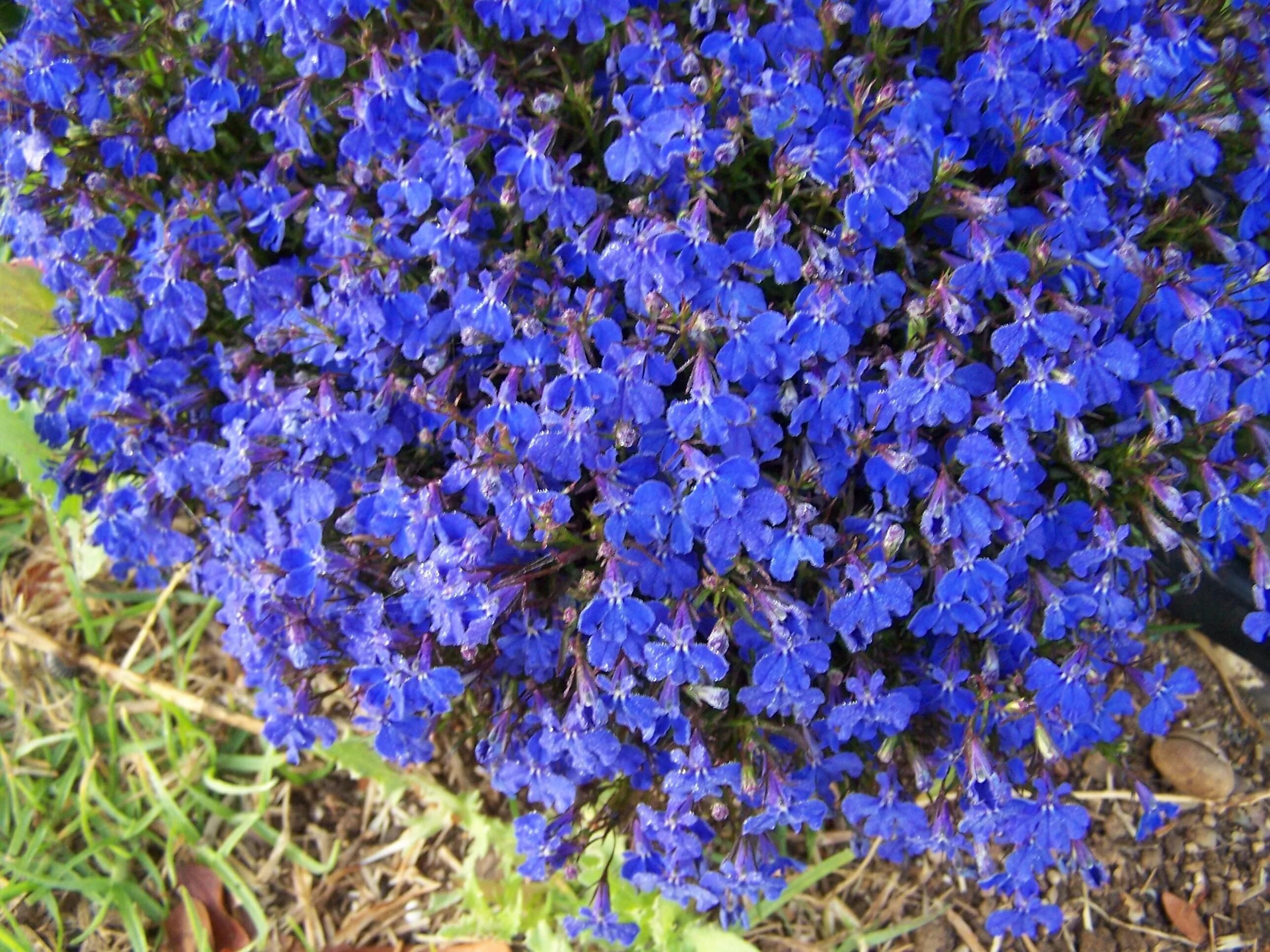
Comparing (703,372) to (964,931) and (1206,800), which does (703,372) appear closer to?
(964,931)

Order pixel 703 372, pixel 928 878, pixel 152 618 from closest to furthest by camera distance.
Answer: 1. pixel 703 372
2. pixel 928 878
3. pixel 152 618

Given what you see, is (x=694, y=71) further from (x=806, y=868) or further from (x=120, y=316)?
(x=806, y=868)

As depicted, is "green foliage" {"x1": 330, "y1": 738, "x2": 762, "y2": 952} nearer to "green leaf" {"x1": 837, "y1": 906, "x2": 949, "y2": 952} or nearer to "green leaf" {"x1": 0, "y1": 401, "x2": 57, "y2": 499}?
"green leaf" {"x1": 837, "y1": 906, "x2": 949, "y2": 952}

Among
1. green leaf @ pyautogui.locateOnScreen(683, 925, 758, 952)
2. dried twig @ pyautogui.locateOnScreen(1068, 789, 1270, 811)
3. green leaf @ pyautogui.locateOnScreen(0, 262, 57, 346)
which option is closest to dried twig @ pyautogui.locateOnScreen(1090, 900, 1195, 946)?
dried twig @ pyautogui.locateOnScreen(1068, 789, 1270, 811)

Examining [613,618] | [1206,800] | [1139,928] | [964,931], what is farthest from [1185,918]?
[613,618]

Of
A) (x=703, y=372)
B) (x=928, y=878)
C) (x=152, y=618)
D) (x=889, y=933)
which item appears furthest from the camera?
(x=152, y=618)

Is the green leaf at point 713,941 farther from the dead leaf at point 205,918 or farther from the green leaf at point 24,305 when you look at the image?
the green leaf at point 24,305
